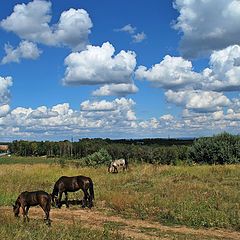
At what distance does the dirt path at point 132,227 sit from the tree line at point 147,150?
22016 millimetres

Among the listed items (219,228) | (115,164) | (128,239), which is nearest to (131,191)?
(219,228)

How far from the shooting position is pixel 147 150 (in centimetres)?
8344

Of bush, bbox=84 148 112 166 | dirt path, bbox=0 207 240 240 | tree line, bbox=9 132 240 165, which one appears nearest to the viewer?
dirt path, bbox=0 207 240 240

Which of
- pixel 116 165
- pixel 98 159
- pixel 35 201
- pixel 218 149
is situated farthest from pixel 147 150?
pixel 35 201

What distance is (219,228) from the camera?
43.3 feet

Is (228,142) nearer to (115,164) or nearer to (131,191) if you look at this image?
(115,164)

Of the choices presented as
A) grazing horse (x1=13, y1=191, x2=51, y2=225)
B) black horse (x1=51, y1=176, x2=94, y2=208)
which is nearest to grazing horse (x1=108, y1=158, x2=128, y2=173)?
black horse (x1=51, y1=176, x2=94, y2=208)

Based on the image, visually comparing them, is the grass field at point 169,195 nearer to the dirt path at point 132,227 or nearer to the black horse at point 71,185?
the dirt path at point 132,227

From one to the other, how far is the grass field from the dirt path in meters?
0.63

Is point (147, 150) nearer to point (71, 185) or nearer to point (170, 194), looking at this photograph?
point (170, 194)

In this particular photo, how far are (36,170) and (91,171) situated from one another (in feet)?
14.4

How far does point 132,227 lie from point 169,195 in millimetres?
5783

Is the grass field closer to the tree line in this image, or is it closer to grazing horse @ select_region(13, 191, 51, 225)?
grazing horse @ select_region(13, 191, 51, 225)

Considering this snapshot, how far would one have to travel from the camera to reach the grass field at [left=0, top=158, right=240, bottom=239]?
14298 millimetres
